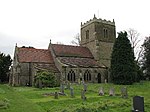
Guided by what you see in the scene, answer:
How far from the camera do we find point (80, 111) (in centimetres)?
1339

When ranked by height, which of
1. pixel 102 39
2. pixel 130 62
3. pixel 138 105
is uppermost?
pixel 102 39

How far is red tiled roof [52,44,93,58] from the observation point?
44.0m

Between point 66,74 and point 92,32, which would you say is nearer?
point 66,74

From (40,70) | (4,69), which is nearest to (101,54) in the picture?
(40,70)

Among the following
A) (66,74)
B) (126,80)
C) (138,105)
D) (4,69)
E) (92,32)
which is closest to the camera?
(138,105)

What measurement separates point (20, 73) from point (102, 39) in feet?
64.2

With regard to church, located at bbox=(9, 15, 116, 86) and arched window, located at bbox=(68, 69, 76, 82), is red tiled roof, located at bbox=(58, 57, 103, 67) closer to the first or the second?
church, located at bbox=(9, 15, 116, 86)

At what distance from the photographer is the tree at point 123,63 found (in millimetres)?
36500

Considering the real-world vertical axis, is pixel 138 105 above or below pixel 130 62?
below

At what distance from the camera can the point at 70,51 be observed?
4578 centimetres

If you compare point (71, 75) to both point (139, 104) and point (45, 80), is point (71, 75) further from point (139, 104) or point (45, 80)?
point (139, 104)

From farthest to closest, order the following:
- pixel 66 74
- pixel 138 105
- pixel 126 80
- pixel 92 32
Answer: pixel 92 32 < pixel 66 74 < pixel 126 80 < pixel 138 105

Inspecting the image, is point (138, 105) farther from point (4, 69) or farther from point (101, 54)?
point (4, 69)

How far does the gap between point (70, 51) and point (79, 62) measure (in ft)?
12.8
